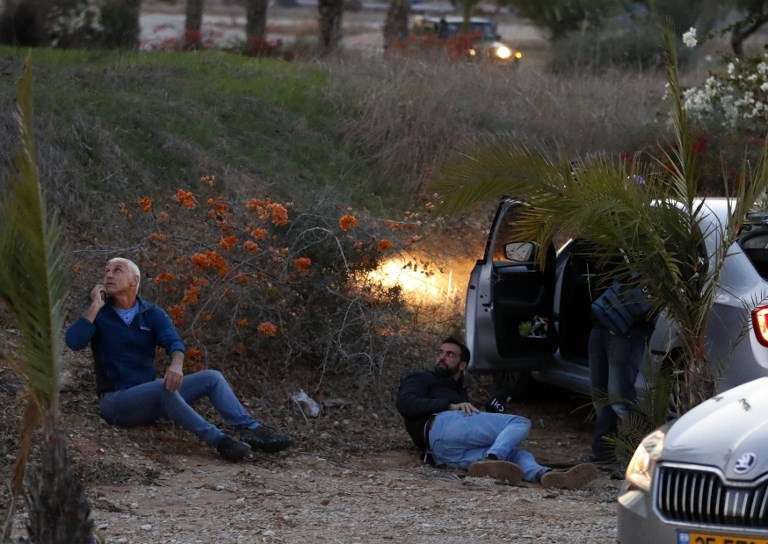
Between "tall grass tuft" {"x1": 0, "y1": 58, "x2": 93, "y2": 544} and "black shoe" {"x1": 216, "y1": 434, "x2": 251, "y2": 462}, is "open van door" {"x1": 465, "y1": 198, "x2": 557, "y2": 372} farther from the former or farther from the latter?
"tall grass tuft" {"x1": 0, "y1": 58, "x2": 93, "y2": 544}

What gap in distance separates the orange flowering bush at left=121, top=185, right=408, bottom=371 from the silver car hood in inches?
175

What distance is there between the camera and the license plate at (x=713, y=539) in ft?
16.0

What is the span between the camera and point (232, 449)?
8164 mm

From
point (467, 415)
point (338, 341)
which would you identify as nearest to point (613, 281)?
point (467, 415)

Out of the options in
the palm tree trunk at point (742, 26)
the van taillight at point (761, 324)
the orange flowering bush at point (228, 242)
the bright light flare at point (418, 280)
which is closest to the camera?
the van taillight at point (761, 324)

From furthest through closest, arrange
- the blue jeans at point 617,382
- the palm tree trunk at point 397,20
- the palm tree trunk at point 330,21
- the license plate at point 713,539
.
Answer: the palm tree trunk at point 397,20 < the palm tree trunk at point 330,21 < the blue jeans at point 617,382 < the license plate at point 713,539

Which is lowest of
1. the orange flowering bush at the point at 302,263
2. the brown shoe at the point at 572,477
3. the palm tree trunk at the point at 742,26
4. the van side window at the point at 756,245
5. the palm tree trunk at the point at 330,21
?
the brown shoe at the point at 572,477

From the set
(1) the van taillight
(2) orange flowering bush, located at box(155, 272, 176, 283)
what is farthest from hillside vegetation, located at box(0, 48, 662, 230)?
(1) the van taillight

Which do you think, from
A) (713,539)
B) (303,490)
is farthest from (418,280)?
(713,539)

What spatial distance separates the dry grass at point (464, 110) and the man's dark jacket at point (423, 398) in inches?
253

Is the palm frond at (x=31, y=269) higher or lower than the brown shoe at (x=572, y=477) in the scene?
higher

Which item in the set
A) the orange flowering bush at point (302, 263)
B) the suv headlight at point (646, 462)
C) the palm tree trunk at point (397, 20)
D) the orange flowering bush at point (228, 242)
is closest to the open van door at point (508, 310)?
the orange flowering bush at point (302, 263)

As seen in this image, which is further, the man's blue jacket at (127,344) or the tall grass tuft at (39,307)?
the man's blue jacket at (127,344)

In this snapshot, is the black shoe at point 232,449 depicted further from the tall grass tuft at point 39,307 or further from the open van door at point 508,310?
the tall grass tuft at point 39,307
